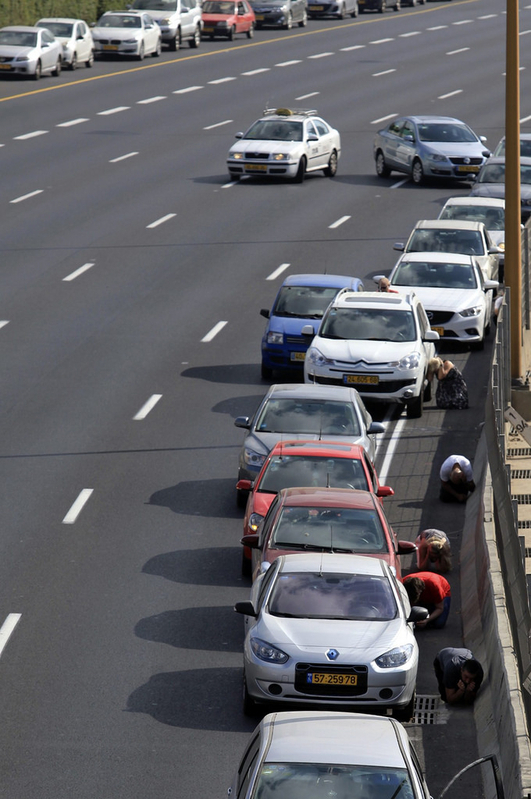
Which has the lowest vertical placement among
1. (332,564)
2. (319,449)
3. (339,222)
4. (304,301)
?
(339,222)

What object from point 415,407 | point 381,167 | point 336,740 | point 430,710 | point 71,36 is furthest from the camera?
point 71,36

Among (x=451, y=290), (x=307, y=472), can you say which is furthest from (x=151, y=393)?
(x=307, y=472)

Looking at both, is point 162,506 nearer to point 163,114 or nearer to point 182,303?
point 182,303

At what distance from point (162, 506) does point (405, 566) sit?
11.2 feet

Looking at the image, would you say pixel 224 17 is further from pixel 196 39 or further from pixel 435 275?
pixel 435 275

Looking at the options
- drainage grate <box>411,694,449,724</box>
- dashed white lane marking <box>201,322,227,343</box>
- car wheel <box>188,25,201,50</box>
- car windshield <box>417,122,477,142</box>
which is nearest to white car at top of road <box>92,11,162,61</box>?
car wheel <box>188,25,201,50</box>

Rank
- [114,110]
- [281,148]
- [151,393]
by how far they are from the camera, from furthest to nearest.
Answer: [114,110] → [281,148] → [151,393]

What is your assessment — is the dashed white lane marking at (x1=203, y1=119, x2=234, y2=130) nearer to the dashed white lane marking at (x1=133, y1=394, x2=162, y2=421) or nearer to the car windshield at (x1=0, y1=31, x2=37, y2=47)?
the car windshield at (x1=0, y1=31, x2=37, y2=47)

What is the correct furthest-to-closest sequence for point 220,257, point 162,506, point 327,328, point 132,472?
point 220,257 < point 327,328 < point 132,472 < point 162,506

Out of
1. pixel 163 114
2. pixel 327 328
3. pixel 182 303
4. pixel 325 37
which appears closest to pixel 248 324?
pixel 182 303

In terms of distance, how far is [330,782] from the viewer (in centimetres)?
903

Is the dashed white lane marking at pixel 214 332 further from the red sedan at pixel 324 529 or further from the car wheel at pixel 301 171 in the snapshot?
the car wheel at pixel 301 171

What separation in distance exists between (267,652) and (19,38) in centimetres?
4291

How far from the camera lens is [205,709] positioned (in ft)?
43.3
